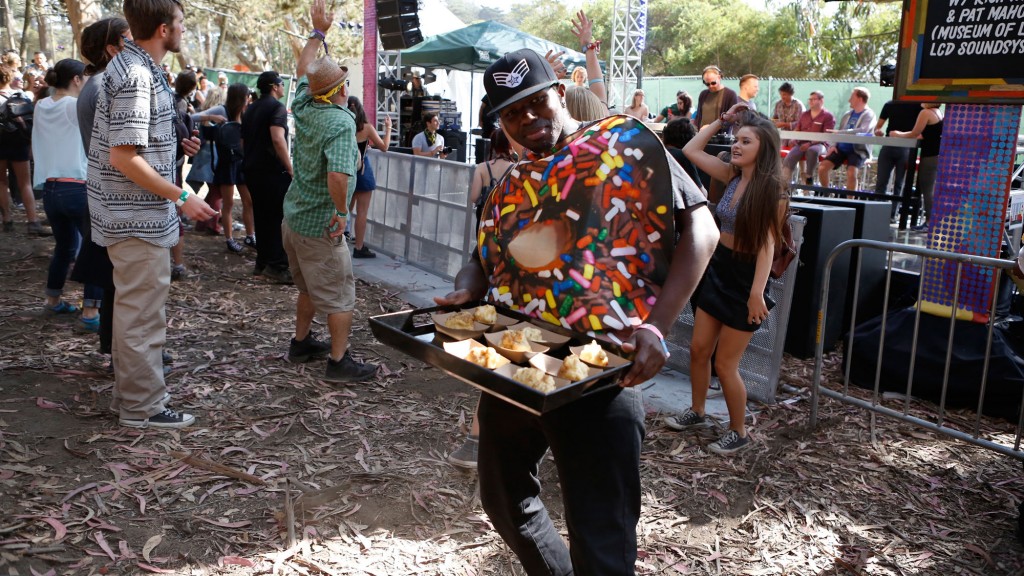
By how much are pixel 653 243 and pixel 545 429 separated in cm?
64

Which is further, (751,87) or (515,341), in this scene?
(751,87)

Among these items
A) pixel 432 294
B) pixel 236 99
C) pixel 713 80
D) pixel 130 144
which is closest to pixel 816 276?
pixel 432 294

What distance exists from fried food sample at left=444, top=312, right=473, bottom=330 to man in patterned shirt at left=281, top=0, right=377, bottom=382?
2.84m

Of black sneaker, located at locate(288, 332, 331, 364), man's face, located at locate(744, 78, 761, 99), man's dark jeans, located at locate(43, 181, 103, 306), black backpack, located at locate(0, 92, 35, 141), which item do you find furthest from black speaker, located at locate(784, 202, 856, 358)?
black backpack, located at locate(0, 92, 35, 141)

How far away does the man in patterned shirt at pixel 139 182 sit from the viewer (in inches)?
155

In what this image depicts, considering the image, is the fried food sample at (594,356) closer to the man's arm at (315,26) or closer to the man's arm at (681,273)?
the man's arm at (681,273)

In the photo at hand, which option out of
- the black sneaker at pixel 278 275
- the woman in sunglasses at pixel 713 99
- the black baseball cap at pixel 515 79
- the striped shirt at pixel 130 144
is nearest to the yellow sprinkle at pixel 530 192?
the black baseball cap at pixel 515 79

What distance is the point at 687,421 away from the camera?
16.1ft

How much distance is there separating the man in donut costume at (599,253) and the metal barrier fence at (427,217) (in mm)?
3611

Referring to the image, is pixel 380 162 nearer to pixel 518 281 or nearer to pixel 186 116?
pixel 186 116

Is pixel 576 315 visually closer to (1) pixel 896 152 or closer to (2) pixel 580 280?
(2) pixel 580 280

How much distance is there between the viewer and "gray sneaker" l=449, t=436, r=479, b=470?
13.9 ft

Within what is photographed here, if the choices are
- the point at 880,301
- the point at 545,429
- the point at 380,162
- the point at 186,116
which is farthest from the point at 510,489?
the point at 380,162

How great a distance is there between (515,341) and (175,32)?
125 inches
